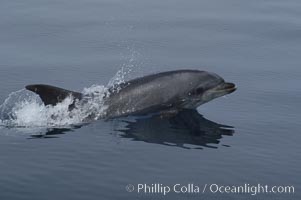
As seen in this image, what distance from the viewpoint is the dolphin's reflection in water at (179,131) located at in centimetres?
1603

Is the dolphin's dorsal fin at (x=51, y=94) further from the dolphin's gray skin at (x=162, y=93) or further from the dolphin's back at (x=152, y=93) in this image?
the dolphin's back at (x=152, y=93)

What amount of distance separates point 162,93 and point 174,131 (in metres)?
1.36

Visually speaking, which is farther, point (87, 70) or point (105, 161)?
point (87, 70)

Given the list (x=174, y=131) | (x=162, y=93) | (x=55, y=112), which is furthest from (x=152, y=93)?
(x=55, y=112)

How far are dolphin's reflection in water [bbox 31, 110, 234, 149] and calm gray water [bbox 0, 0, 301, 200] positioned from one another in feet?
0.07

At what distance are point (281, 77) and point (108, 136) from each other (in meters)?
6.20

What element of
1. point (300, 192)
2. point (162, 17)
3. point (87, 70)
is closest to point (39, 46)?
point (87, 70)

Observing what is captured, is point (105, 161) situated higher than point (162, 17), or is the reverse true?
point (162, 17)

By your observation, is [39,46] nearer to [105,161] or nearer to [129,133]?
[129,133]

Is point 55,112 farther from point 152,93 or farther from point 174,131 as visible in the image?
point 174,131

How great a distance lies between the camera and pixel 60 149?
50.1ft

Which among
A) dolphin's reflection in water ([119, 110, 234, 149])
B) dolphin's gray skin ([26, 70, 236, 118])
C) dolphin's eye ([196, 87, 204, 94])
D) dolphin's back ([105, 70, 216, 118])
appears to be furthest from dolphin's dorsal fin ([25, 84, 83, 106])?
dolphin's eye ([196, 87, 204, 94])

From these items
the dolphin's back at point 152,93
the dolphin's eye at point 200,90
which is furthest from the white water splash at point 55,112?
the dolphin's eye at point 200,90

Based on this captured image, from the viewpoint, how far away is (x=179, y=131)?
16.8 metres
